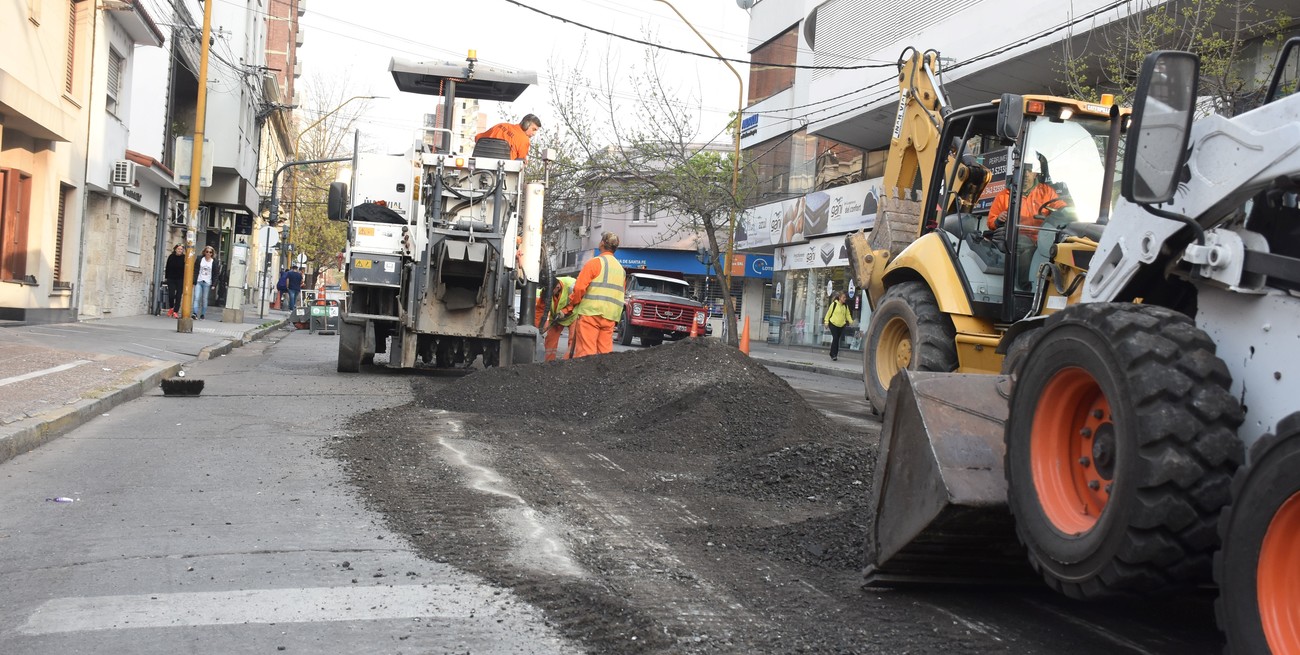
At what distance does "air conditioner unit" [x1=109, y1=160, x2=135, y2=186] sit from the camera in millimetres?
22906

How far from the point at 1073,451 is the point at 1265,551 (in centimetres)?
98

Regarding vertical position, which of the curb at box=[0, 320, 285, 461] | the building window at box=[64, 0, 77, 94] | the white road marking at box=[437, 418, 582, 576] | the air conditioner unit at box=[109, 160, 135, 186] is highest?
the building window at box=[64, 0, 77, 94]

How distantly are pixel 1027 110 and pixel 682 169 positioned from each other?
21.9 metres

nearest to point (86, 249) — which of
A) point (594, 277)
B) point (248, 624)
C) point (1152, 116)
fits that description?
point (594, 277)

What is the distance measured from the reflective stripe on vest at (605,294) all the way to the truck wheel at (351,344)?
2.78m

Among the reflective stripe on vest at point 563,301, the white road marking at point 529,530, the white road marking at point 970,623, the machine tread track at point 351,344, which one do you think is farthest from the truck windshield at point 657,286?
the white road marking at point 970,623

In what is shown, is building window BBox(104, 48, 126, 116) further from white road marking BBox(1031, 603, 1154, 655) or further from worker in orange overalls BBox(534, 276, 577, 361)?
white road marking BBox(1031, 603, 1154, 655)

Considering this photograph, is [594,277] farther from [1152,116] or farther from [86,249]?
[86,249]

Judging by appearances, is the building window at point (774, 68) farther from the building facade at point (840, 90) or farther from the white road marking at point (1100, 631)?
the white road marking at point (1100, 631)

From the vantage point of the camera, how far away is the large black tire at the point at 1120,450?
313 centimetres

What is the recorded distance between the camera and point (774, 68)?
3953 cm

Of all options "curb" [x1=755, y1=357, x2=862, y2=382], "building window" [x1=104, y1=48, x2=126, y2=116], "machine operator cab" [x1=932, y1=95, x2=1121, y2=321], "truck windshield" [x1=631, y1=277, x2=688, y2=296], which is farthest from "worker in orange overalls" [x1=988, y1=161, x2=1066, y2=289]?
"truck windshield" [x1=631, y1=277, x2=688, y2=296]

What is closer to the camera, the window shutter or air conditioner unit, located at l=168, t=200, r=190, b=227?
the window shutter

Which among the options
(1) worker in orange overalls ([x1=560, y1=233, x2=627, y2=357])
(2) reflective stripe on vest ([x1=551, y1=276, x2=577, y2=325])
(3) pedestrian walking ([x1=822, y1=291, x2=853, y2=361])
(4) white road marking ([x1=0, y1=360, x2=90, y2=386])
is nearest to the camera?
(4) white road marking ([x1=0, y1=360, x2=90, y2=386])
